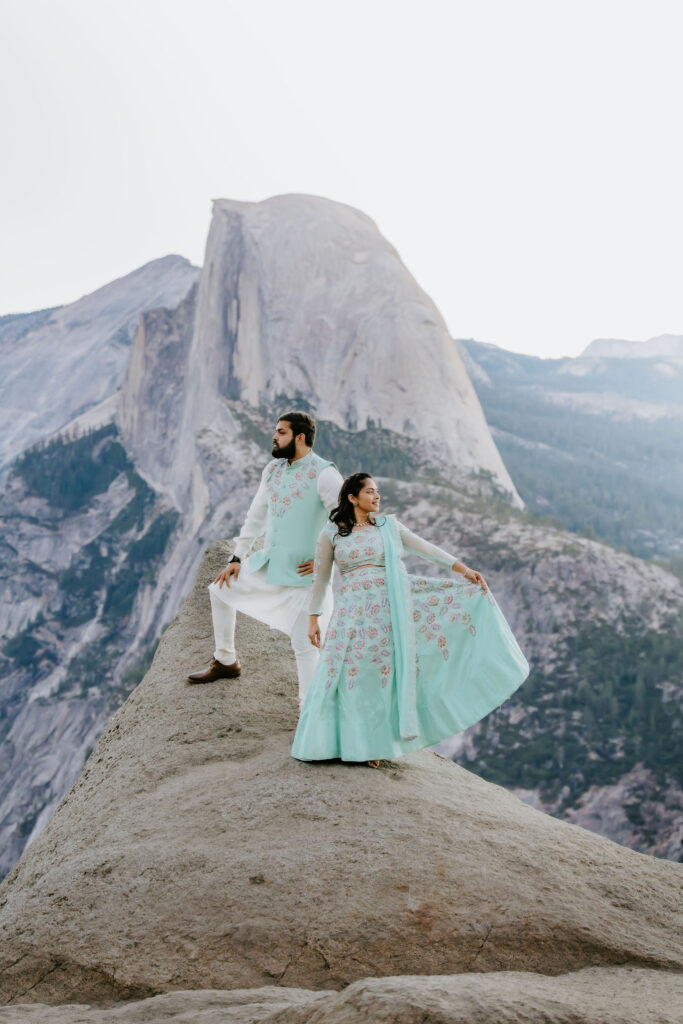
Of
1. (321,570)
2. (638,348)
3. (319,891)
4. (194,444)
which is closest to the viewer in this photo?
(319,891)

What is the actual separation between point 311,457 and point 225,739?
1.60 metres

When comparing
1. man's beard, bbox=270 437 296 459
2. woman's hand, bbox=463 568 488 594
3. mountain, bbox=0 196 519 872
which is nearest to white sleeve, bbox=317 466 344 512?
man's beard, bbox=270 437 296 459

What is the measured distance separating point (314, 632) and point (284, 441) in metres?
1.03

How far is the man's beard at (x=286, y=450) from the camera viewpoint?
486cm

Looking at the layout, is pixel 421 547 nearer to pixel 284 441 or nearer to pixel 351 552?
pixel 351 552

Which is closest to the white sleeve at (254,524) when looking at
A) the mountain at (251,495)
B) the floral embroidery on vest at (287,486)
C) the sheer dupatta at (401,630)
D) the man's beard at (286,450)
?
the floral embroidery on vest at (287,486)

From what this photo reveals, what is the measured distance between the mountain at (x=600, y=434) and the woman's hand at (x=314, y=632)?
26316 mm

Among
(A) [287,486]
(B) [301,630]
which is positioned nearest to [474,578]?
(B) [301,630]

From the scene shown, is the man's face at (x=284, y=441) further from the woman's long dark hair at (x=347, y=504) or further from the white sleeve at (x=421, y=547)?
the white sleeve at (x=421, y=547)

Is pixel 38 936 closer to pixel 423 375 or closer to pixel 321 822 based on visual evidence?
pixel 321 822

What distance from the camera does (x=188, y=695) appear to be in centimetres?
545

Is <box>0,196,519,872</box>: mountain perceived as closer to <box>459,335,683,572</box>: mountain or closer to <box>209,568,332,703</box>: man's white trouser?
<box>459,335,683,572</box>: mountain

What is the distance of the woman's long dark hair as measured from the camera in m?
4.47

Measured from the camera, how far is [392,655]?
4336 millimetres
